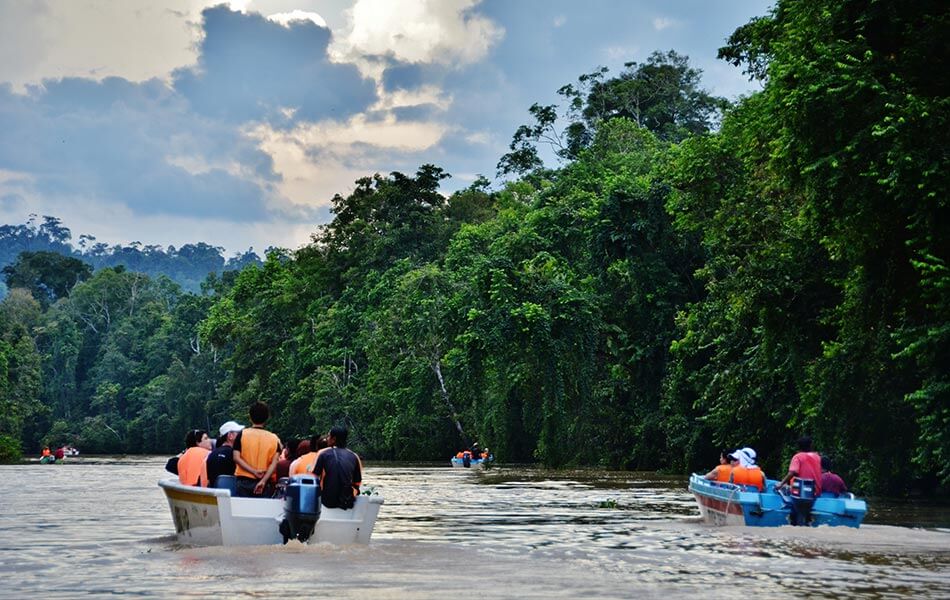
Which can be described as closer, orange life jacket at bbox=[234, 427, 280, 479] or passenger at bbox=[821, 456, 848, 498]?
orange life jacket at bbox=[234, 427, 280, 479]

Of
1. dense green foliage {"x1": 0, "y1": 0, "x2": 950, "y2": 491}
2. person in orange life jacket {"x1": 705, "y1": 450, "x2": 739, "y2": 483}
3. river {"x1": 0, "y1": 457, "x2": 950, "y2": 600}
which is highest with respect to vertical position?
dense green foliage {"x1": 0, "y1": 0, "x2": 950, "y2": 491}

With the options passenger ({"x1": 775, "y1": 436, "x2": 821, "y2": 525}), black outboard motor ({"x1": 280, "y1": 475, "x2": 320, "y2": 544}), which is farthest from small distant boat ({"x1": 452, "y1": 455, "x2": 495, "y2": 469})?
black outboard motor ({"x1": 280, "y1": 475, "x2": 320, "y2": 544})

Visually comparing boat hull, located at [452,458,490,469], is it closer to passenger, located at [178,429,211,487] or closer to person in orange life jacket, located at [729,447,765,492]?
person in orange life jacket, located at [729,447,765,492]

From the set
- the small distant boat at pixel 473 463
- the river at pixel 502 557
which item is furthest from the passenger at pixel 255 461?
the small distant boat at pixel 473 463

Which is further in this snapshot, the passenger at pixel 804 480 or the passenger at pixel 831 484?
the passenger at pixel 831 484

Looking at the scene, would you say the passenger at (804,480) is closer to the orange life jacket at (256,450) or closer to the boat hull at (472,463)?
the orange life jacket at (256,450)

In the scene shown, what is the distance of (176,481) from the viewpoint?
19906 millimetres

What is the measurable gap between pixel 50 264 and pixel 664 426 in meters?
124

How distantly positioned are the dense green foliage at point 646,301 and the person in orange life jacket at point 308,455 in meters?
11.3

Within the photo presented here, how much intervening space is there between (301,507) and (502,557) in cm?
274

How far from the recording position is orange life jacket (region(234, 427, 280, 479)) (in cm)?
1811

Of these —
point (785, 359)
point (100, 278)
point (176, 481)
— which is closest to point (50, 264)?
point (100, 278)

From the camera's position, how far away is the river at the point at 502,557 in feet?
45.0

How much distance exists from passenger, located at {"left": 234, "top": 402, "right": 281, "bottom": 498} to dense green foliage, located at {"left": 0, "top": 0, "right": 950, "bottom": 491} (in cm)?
1219
